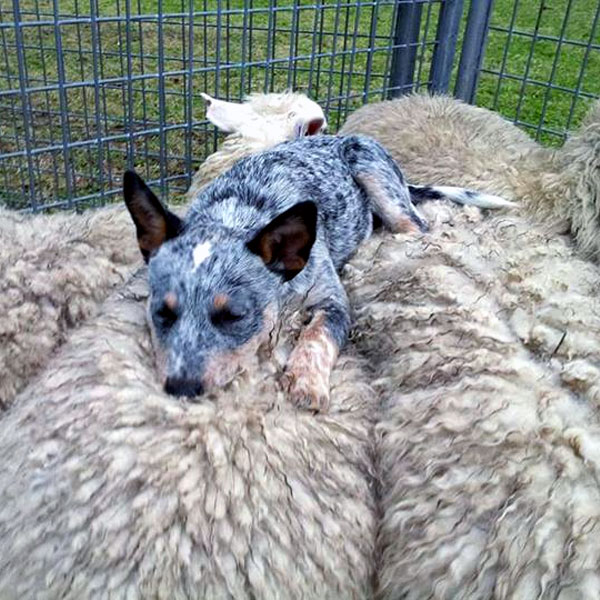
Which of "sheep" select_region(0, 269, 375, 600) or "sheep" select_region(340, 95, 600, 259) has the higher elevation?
"sheep" select_region(340, 95, 600, 259)

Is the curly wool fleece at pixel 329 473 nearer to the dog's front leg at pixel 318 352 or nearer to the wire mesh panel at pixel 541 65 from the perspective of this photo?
the dog's front leg at pixel 318 352

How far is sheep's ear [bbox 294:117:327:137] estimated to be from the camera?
13.5 ft

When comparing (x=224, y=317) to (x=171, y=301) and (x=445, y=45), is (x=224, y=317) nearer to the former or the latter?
(x=171, y=301)

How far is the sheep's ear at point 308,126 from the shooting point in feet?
13.5

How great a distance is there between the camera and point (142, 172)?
5457 mm

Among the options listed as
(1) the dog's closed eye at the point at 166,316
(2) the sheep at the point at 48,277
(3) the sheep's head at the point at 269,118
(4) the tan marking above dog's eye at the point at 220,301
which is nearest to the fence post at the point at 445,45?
(3) the sheep's head at the point at 269,118

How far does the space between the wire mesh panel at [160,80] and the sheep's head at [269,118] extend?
201 mm

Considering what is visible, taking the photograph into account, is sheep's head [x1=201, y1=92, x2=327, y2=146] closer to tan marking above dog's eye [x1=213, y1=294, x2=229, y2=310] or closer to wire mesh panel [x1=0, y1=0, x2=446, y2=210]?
wire mesh panel [x1=0, y1=0, x2=446, y2=210]

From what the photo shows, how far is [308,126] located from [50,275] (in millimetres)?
1966

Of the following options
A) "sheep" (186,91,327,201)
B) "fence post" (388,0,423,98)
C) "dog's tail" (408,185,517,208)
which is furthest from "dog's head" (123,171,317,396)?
"fence post" (388,0,423,98)

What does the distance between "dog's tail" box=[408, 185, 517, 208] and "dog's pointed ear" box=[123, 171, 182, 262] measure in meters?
1.31

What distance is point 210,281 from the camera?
251 cm

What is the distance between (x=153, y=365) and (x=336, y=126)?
3.57 metres

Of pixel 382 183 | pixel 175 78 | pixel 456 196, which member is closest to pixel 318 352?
pixel 382 183
